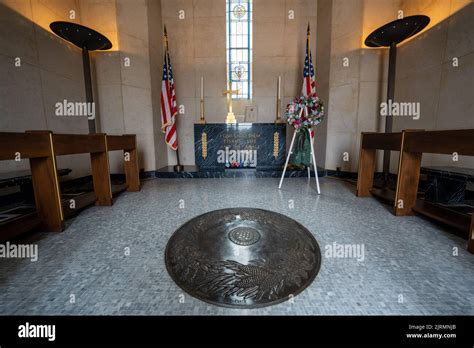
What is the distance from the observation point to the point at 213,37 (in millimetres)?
5598

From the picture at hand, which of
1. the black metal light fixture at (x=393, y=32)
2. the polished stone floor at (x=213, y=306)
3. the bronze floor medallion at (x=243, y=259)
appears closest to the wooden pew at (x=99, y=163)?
the polished stone floor at (x=213, y=306)

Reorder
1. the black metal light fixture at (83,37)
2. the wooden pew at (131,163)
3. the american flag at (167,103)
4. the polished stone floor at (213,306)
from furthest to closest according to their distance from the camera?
1. the american flag at (167,103)
2. the wooden pew at (131,163)
3. the black metal light fixture at (83,37)
4. the polished stone floor at (213,306)

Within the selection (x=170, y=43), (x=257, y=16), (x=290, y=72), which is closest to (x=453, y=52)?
(x=290, y=72)

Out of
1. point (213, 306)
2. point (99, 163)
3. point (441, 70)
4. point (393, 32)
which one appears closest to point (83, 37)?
point (99, 163)

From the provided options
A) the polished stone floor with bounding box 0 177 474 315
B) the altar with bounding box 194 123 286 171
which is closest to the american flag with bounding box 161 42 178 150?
the altar with bounding box 194 123 286 171

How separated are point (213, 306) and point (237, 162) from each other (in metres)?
4.16

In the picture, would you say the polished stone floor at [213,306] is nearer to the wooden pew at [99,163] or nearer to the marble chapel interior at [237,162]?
the marble chapel interior at [237,162]

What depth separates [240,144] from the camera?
509 cm

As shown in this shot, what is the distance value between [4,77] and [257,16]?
5.56 m

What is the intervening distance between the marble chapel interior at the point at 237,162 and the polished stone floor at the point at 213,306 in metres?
0.01

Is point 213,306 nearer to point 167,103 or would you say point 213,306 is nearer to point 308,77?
point 167,103

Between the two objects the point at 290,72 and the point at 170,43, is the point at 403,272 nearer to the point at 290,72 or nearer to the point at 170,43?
the point at 290,72

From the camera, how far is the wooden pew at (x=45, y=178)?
186 centimetres

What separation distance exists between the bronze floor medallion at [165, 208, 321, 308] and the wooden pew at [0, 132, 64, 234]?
135cm
